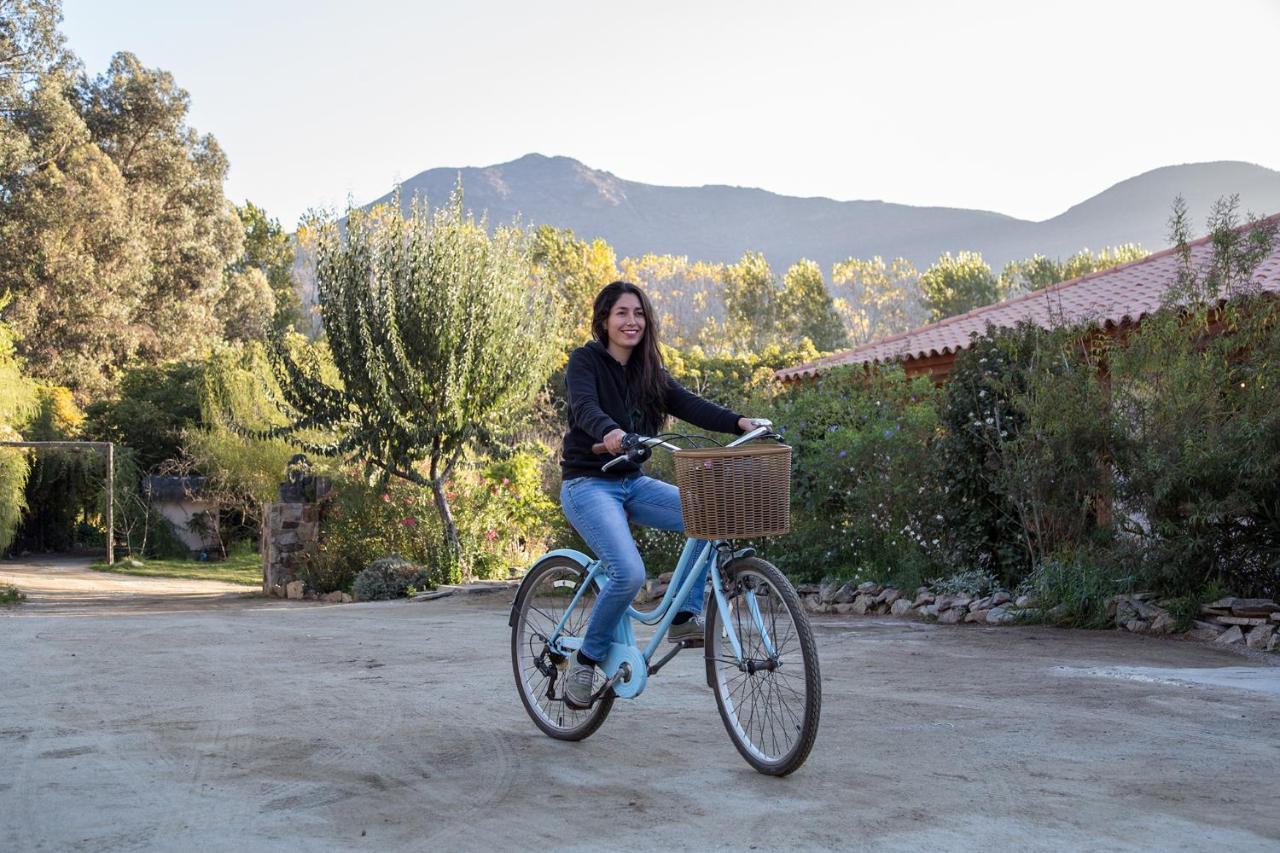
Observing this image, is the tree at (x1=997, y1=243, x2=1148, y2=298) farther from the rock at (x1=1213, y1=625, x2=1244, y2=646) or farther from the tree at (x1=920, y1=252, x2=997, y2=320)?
the rock at (x1=1213, y1=625, x2=1244, y2=646)

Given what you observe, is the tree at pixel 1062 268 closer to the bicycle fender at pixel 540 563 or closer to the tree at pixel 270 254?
the tree at pixel 270 254

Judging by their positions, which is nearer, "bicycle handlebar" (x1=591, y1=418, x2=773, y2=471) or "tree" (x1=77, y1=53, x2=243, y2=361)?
"bicycle handlebar" (x1=591, y1=418, x2=773, y2=471)

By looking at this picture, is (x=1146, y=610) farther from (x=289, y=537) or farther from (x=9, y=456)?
(x=9, y=456)

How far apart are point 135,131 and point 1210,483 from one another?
44.9m

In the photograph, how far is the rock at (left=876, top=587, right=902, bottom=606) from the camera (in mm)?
11006

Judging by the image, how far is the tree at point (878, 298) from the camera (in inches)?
3878

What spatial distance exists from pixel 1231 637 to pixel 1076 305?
11.5m

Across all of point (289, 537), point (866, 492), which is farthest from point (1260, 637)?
point (289, 537)

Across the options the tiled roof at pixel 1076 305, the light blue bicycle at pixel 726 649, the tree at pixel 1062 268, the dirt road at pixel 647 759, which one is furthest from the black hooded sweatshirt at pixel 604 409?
the tree at pixel 1062 268

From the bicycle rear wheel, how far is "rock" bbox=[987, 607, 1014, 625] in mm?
5039

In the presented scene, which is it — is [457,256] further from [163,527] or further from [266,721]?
[163,527]

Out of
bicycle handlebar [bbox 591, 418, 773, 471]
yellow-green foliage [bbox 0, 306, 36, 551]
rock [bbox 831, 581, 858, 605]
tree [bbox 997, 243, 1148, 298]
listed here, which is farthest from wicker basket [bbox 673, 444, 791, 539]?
tree [bbox 997, 243, 1148, 298]

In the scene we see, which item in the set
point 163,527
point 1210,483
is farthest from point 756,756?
point 163,527

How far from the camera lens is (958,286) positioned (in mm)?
77562
